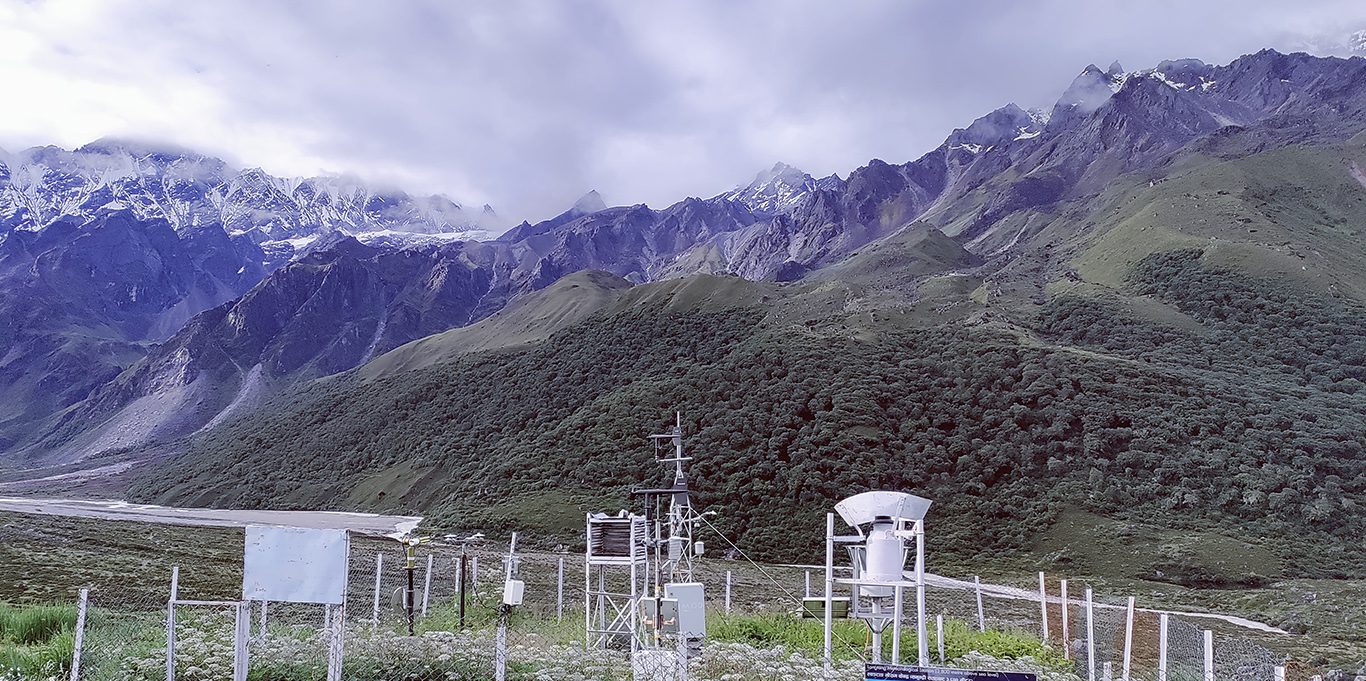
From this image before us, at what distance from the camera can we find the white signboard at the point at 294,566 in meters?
9.00

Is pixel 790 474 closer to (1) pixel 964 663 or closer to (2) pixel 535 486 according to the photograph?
(2) pixel 535 486

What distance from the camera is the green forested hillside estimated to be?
161 ft

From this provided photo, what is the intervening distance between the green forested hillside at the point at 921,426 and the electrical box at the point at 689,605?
35675 millimetres

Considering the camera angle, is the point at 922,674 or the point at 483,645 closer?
the point at 922,674

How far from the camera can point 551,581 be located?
29875 millimetres

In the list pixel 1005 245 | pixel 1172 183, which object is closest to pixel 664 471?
pixel 1172 183

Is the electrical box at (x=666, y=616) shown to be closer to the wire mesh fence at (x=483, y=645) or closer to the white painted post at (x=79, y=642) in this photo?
the wire mesh fence at (x=483, y=645)

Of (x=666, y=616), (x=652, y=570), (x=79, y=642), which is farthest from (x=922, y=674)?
(x=652, y=570)

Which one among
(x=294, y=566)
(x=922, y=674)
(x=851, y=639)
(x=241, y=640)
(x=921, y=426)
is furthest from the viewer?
(x=921, y=426)

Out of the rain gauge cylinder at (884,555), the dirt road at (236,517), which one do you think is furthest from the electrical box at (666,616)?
the dirt road at (236,517)

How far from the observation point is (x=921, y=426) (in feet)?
193

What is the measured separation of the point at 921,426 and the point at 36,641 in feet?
172

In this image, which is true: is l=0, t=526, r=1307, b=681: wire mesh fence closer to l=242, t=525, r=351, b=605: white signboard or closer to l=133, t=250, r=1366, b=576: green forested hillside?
l=242, t=525, r=351, b=605: white signboard

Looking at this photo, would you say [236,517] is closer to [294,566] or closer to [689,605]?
[689,605]
